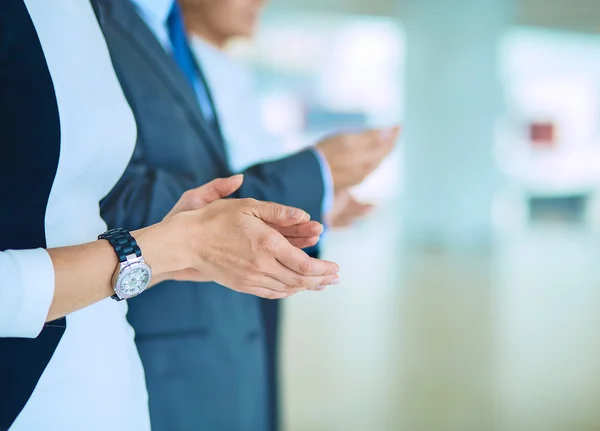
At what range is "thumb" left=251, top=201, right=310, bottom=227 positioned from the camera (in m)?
0.70

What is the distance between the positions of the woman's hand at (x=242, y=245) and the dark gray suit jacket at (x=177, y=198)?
6.7 inches

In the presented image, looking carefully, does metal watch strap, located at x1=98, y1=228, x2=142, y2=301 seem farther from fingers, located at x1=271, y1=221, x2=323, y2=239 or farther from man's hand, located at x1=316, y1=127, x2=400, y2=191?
man's hand, located at x1=316, y1=127, x2=400, y2=191

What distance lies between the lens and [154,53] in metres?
0.95

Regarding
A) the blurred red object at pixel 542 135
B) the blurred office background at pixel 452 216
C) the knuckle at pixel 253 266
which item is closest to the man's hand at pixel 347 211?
the blurred office background at pixel 452 216

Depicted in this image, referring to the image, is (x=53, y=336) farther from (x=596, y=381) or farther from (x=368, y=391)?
(x=596, y=381)

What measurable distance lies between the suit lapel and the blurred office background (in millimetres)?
400

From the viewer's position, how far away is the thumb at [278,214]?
705 mm

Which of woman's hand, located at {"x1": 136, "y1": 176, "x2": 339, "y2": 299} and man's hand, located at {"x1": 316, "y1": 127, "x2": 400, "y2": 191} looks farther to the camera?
man's hand, located at {"x1": 316, "y1": 127, "x2": 400, "y2": 191}

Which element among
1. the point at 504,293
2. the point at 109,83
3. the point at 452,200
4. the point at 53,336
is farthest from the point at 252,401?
the point at 452,200

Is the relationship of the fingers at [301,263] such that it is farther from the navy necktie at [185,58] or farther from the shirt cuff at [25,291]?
the navy necktie at [185,58]

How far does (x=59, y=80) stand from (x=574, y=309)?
4501 mm

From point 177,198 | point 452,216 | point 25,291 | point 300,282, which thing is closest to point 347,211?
point 177,198

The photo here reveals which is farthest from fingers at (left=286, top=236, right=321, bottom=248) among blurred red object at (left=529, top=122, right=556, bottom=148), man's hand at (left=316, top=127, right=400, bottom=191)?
blurred red object at (left=529, top=122, right=556, bottom=148)

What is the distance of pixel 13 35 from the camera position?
26.9 inches
